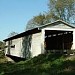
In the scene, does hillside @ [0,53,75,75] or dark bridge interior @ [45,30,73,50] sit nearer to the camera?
hillside @ [0,53,75,75]

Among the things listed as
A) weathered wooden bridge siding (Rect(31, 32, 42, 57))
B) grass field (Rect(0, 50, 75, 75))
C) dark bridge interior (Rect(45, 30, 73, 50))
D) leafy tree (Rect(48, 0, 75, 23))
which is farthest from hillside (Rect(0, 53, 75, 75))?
leafy tree (Rect(48, 0, 75, 23))

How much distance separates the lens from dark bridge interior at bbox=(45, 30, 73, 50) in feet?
117

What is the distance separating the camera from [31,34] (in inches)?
1388

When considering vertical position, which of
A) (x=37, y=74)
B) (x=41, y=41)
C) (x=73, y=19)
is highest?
(x=73, y=19)

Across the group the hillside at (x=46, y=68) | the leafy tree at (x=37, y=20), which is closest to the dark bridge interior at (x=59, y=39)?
the hillside at (x=46, y=68)

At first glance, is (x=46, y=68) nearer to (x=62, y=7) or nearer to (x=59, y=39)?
(x=59, y=39)

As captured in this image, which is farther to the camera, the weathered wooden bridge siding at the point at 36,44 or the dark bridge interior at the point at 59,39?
the dark bridge interior at the point at 59,39

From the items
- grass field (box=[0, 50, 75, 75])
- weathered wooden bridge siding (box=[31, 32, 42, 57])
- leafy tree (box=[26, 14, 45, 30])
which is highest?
leafy tree (box=[26, 14, 45, 30])

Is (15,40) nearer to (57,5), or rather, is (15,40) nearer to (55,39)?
(55,39)

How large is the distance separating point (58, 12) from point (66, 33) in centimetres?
3679

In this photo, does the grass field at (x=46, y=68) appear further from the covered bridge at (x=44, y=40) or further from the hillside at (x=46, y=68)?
the covered bridge at (x=44, y=40)

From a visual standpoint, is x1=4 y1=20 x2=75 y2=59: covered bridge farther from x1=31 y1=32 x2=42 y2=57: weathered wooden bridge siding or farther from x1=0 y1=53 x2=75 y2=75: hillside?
x1=0 y1=53 x2=75 y2=75: hillside

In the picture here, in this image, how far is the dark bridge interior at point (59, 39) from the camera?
3581cm

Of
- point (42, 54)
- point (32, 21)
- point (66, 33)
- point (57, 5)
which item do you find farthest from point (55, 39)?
point (32, 21)
